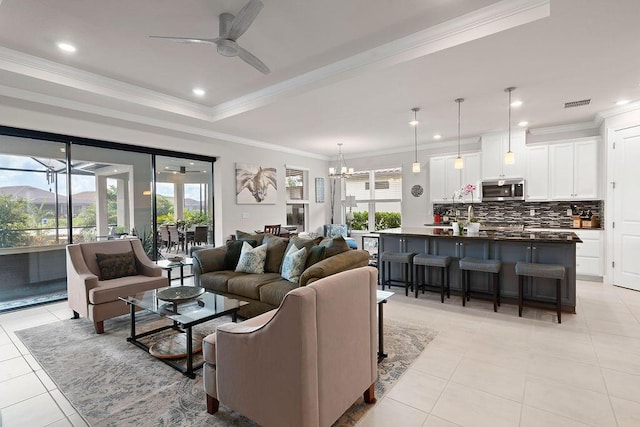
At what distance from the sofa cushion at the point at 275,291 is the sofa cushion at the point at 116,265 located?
6.06ft

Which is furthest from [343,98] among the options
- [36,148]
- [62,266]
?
[62,266]

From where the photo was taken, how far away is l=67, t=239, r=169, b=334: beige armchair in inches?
130

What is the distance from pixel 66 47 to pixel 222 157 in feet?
10.7

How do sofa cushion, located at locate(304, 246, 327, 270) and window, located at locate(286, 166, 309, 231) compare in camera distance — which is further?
window, located at locate(286, 166, 309, 231)

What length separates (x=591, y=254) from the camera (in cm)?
537

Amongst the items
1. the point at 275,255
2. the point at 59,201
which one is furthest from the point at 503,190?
the point at 59,201

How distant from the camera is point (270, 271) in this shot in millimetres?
3994

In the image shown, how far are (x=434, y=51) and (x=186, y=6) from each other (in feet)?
7.22

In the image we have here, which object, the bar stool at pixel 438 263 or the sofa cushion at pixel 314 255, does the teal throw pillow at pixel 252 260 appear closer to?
the sofa cushion at pixel 314 255

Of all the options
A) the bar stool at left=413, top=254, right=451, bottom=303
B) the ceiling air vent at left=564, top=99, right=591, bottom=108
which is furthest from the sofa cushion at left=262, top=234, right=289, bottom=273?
the ceiling air vent at left=564, top=99, right=591, bottom=108

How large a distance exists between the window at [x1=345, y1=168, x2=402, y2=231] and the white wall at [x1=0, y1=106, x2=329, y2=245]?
868 mm

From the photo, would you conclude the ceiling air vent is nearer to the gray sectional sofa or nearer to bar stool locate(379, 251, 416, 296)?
bar stool locate(379, 251, 416, 296)

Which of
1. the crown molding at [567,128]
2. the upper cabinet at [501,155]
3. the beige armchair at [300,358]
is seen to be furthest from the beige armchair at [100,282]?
the crown molding at [567,128]

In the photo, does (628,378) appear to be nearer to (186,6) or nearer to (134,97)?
(186,6)
